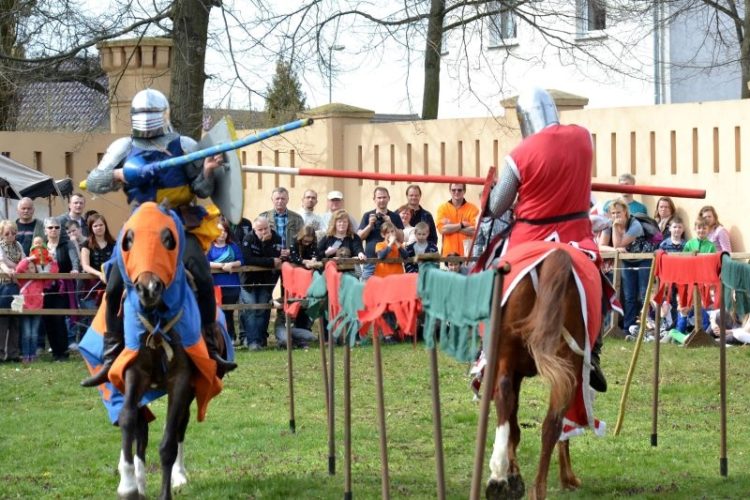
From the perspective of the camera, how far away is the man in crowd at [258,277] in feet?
57.5

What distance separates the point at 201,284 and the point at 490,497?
7.59ft

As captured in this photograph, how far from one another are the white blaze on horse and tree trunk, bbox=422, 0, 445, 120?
49.8ft

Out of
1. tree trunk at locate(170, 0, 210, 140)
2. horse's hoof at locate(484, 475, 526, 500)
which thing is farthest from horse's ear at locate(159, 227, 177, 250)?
tree trunk at locate(170, 0, 210, 140)

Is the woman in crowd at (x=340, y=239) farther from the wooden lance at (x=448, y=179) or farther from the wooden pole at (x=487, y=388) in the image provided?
the wooden pole at (x=487, y=388)

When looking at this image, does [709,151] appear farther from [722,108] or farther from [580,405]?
[580,405]

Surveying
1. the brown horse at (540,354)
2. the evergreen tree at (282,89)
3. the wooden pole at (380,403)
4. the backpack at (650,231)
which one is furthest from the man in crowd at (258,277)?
the wooden pole at (380,403)

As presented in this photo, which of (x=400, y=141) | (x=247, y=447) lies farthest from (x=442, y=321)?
(x=400, y=141)

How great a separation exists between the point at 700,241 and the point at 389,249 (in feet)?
11.6

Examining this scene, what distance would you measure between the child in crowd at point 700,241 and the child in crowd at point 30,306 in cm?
733

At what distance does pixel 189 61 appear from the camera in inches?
853

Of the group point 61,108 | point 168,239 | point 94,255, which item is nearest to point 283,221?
point 94,255

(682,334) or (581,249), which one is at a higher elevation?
(581,249)

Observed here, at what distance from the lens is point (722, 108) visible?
744 inches

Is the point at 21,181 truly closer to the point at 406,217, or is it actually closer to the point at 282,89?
the point at 282,89
